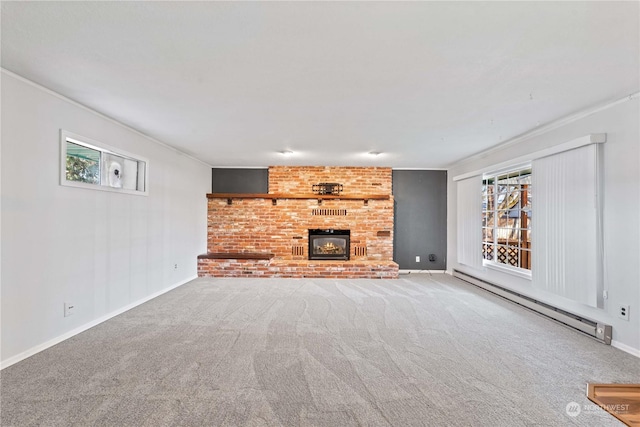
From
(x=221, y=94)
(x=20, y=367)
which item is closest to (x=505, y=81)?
(x=221, y=94)

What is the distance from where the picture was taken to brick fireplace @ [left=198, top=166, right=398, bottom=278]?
684cm

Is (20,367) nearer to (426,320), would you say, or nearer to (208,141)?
(208,141)

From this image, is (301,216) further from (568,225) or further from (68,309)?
(568,225)

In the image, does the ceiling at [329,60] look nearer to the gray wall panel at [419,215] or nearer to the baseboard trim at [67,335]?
the baseboard trim at [67,335]

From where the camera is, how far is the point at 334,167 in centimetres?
688

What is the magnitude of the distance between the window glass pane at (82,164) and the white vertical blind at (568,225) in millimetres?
5413

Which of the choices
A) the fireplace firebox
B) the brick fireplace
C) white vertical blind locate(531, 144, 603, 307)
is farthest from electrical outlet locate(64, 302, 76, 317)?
white vertical blind locate(531, 144, 603, 307)

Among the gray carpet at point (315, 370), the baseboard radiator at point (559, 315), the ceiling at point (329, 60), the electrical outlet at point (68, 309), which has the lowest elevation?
the gray carpet at point (315, 370)

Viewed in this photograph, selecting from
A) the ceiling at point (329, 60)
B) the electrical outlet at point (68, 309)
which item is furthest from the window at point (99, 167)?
the electrical outlet at point (68, 309)

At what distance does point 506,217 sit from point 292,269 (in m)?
4.32

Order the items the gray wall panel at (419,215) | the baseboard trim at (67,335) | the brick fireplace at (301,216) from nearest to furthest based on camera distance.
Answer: the baseboard trim at (67,335) < the brick fireplace at (301,216) < the gray wall panel at (419,215)

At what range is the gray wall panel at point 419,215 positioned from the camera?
6.95 meters

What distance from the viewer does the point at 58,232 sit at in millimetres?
2914

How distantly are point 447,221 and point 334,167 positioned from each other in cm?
285
